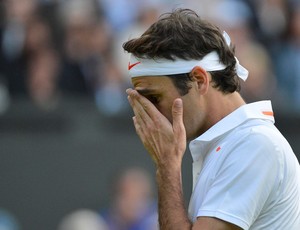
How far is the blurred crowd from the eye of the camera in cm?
875

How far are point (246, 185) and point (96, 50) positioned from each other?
234 inches

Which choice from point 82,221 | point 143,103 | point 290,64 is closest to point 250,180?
point 143,103

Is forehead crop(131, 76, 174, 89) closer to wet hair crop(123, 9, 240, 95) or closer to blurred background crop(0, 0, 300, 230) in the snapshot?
wet hair crop(123, 9, 240, 95)

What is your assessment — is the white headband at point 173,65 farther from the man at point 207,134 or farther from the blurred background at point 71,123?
the blurred background at point 71,123

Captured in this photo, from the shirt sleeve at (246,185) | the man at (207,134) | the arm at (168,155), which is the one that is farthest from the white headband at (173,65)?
the shirt sleeve at (246,185)

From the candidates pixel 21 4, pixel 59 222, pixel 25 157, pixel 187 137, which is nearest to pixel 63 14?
pixel 21 4

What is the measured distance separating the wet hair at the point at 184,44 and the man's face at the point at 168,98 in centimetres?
3

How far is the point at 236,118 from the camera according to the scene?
3.54 meters

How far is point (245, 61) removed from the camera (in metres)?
9.28

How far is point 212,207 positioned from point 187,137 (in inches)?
15.9

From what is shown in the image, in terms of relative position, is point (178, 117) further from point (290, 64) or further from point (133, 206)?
point (290, 64)

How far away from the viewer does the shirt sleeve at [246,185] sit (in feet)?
10.8

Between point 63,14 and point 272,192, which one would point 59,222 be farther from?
point 272,192

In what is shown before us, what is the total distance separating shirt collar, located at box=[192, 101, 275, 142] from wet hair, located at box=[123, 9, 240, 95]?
11 cm
